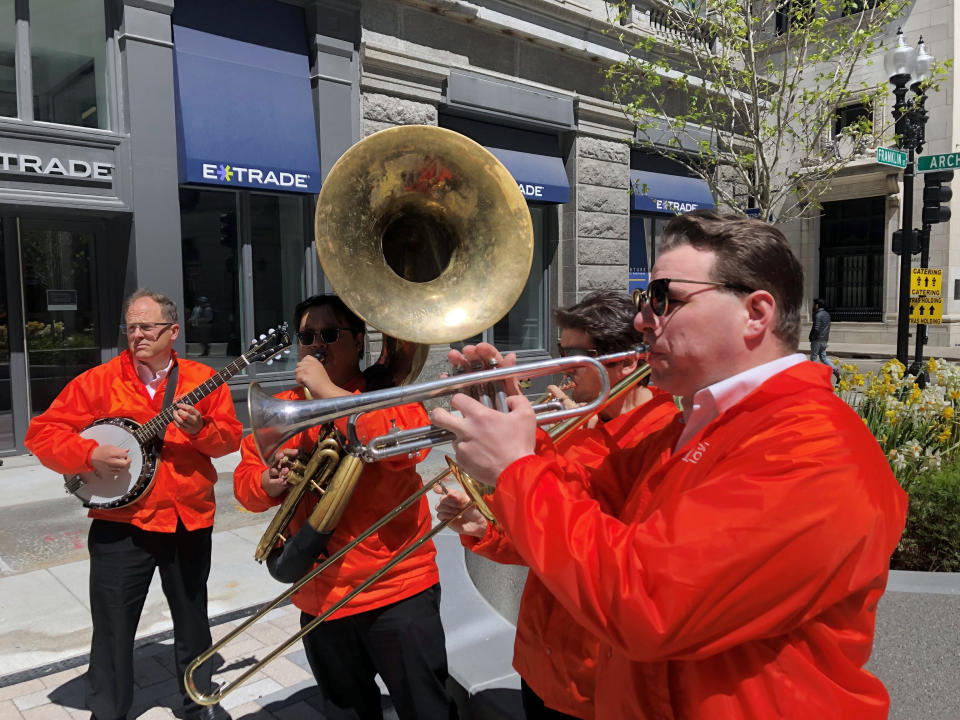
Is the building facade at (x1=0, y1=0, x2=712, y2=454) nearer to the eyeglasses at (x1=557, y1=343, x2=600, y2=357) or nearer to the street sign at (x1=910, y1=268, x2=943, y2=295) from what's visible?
the eyeglasses at (x1=557, y1=343, x2=600, y2=357)

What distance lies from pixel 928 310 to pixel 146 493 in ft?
39.2

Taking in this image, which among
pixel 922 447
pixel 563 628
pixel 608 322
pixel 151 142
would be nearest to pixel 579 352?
pixel 608 322

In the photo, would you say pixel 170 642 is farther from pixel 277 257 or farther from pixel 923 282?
pixel 923 282

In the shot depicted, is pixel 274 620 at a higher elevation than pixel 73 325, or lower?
lower

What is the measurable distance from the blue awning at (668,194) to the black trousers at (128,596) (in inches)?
414

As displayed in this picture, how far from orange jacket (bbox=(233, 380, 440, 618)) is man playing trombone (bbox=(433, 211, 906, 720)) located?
110cm

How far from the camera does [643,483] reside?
60.2 inches

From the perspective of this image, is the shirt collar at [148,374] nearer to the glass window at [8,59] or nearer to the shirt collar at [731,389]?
the shirt collar at [731,389]

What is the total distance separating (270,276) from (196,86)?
240 cm

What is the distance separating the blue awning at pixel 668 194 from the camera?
12867mm

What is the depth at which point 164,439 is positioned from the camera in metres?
3.28

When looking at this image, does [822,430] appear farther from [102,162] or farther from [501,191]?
[102,162]

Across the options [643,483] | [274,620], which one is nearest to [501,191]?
[643,483]

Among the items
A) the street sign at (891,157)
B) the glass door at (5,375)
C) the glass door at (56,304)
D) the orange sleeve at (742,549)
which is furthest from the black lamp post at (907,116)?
the glass door at (5,375)
